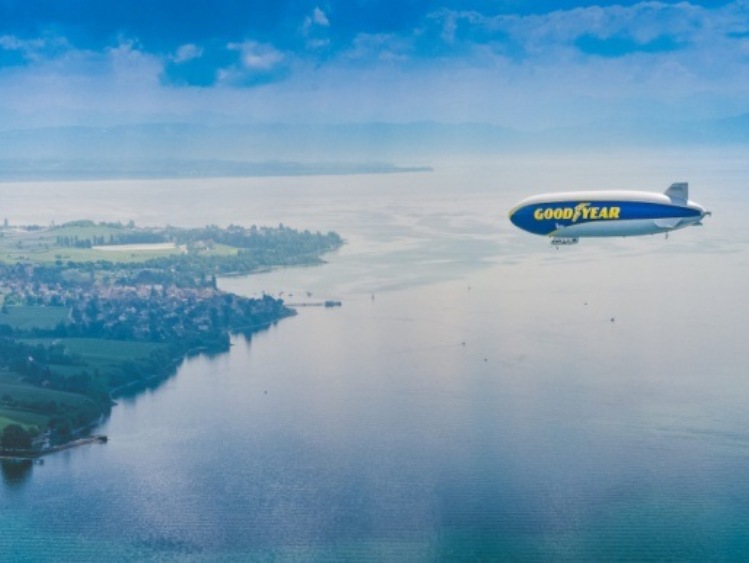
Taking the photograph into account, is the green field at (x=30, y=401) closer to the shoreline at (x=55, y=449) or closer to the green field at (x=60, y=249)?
the shoreline at (x=55, y=449)

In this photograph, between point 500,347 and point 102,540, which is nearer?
point 102,540

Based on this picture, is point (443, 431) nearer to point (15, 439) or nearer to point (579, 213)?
point (579, 213)

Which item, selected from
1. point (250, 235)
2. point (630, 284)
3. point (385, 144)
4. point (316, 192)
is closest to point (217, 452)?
point (630, 284)

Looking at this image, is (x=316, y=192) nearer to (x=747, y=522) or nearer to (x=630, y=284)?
(x=630, y=284)

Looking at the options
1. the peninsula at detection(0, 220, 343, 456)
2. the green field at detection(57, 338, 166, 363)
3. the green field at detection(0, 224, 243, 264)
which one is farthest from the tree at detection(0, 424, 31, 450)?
the green field at detection(0, 224, 243, 264)

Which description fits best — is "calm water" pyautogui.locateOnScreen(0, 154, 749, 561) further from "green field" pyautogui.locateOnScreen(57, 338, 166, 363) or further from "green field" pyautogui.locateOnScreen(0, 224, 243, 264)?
"green field" pyautogui.locateOnScreen(0, 224, 243, 264)

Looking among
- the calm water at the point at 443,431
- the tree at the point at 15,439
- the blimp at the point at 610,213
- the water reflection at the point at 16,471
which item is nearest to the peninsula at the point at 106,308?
the tree at the point at 15,439
